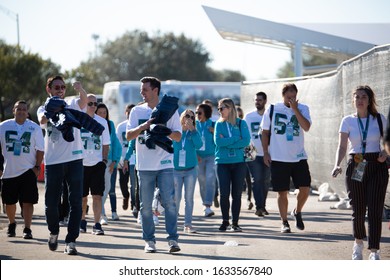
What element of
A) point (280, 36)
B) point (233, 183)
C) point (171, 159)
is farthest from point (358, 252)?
point (280, 36)

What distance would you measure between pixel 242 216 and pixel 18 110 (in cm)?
506

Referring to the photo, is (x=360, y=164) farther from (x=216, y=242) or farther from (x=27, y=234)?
(x=27, y=234)

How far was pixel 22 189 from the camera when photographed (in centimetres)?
1313

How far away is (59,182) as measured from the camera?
10.7 meters

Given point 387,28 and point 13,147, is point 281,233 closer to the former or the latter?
point 13,147

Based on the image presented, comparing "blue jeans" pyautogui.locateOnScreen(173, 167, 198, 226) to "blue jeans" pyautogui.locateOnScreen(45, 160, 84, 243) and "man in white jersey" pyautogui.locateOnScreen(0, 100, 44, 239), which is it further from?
"blue jeans" pyautogui.locateOnScreen(45, 160, 84, 243)

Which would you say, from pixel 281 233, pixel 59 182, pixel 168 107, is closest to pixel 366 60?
pixel 281 233

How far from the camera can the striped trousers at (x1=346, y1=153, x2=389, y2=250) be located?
9820 mm

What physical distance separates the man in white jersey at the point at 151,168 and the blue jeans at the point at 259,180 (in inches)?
210

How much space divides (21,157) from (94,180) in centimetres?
113

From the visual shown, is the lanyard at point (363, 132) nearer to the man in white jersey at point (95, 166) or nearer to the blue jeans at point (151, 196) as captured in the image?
the blue jeans at point (151, 196)

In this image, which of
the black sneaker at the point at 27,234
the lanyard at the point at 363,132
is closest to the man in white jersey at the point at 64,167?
the black sneaker at the point at 27,234

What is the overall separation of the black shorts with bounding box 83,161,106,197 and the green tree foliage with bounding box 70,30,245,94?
7555 centimetres

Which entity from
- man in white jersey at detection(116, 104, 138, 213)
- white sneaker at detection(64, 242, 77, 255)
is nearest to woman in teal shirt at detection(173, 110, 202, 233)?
man in white jersey at detection(116, 104, 138, 213)
